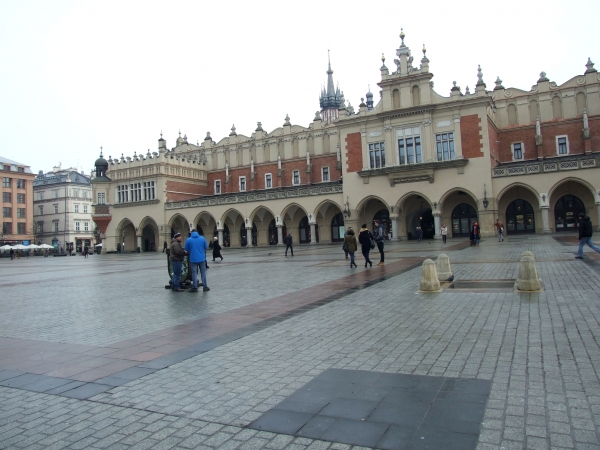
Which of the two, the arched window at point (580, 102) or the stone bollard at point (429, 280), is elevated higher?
the arched window at point (580, 102)

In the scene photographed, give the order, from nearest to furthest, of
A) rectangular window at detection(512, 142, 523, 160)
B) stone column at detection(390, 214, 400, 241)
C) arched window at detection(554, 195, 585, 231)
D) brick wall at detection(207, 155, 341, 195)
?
arched window at detection(554, 195, 585, 231) → stone column at detection(390, 214, 400, 241) → rectangular window at detection(512, 142, 523, 160) → brick wall at detection(207, 155, 341, 195)

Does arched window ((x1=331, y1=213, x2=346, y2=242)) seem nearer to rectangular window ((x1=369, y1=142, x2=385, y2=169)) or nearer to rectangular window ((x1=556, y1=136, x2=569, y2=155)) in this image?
rectangular window ((x1=369, y1=142, x2=385, y2=169))

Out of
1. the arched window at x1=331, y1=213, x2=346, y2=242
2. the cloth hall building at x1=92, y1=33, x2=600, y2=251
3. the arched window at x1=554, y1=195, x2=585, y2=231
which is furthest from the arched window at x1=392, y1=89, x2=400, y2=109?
the arched window at x1=554, y1=195, x2=585, y2=231

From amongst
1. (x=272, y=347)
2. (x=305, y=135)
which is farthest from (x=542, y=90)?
(x=272, y=347)

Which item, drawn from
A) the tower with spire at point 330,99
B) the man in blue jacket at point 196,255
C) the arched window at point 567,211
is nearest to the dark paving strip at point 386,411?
the man in blue jacket at point 196,255

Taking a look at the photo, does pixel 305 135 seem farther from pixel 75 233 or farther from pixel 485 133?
pixel 75 233

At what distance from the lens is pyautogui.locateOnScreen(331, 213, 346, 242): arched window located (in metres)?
46.3

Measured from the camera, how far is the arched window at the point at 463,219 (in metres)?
40.6

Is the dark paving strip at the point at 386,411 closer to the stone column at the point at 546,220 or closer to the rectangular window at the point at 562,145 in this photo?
the stone column at the point at 546,220

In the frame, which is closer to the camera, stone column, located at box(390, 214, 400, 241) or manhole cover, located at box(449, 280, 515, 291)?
manhole cover, located at box(449, 280, 515, 291)

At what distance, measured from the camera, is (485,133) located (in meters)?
37.7

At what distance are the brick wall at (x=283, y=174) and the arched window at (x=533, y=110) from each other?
18565 mm

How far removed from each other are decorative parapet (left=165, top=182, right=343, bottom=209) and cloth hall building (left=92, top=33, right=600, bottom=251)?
0.12 m

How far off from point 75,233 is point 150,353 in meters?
83.9
